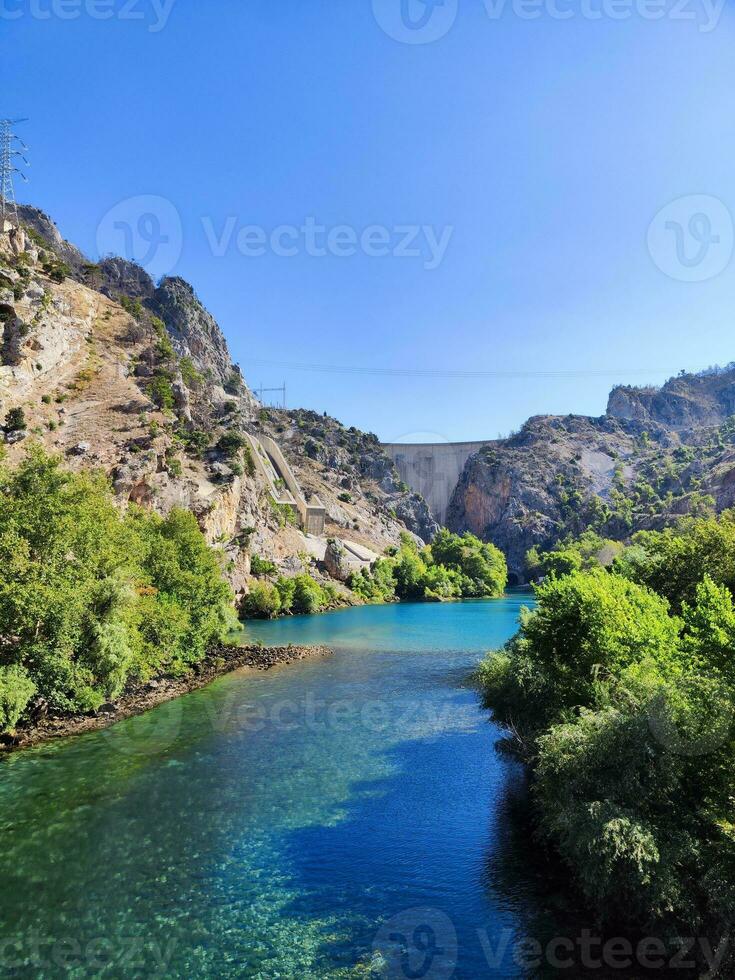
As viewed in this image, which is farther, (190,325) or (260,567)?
(190,325)

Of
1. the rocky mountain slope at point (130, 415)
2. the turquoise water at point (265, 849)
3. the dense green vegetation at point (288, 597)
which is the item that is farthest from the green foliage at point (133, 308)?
the turquoise water at point (265, 849)

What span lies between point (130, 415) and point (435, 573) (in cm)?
5354

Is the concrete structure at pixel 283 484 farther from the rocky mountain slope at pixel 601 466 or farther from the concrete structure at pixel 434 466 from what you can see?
the concrete structure at pixel 434 466

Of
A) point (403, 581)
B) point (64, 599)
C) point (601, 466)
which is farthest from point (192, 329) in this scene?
point (64, 599)

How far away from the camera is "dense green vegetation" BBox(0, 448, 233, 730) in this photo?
2078 cm

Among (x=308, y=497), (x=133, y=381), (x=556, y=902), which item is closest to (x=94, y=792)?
(x=556, y=902)

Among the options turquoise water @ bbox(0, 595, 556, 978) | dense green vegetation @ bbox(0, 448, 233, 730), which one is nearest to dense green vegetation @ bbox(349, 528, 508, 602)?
dense green vegetation @ bbox(0, 448, 233, 730)

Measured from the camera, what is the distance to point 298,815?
17359 mm

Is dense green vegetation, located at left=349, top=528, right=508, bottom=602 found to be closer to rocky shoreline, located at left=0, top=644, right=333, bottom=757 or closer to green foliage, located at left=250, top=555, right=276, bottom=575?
green foliage, located at left=250, top=555, right=276, bottom=575

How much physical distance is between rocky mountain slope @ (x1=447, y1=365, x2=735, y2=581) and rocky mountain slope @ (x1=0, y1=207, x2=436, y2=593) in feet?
156

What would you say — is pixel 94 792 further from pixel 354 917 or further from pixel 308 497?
pixel 308 497

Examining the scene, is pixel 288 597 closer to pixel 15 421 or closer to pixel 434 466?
pixel 15 421

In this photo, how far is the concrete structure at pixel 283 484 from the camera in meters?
95.8

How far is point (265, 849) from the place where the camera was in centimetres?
1544
